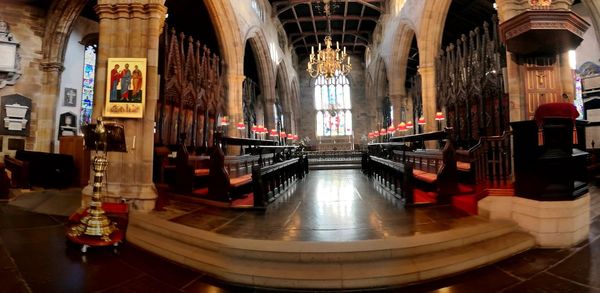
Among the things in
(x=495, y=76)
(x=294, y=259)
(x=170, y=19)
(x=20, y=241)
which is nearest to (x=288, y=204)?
(x=294, y=259)

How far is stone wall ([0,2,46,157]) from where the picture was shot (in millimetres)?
9066

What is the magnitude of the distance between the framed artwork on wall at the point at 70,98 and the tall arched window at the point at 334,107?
18.1 meters

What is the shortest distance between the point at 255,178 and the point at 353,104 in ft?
73.0

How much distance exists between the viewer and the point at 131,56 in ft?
14.9

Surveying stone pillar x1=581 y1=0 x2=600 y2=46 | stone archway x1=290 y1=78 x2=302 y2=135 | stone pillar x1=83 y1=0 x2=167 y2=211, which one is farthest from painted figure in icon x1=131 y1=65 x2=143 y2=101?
stone archway x1=290 y1=78 x2=302 y2=135

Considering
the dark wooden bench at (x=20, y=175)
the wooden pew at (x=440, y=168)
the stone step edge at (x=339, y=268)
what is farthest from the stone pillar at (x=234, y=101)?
the stone step edge at (x=339, y=268)

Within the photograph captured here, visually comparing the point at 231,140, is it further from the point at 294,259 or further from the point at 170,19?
the point at 170,19

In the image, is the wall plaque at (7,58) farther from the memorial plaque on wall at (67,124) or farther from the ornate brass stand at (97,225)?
the ornate brass stand at (97,225)

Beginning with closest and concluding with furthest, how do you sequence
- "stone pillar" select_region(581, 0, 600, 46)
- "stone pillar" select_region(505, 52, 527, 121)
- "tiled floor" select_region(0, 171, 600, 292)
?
"tiled floor" select_region(0, 171, 600, 292), "stone pillar" select_region(505, 52, 527, 121), "stone pillar" select_region(581, 0, 600, 46)

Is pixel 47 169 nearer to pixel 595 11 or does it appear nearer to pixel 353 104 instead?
pixel 595 11

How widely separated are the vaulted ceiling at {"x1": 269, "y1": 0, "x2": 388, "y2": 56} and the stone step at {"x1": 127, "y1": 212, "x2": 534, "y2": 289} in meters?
14.9

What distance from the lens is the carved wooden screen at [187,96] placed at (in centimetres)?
766

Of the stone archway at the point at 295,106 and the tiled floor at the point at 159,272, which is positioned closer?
the tiled floor at the point at 159,272

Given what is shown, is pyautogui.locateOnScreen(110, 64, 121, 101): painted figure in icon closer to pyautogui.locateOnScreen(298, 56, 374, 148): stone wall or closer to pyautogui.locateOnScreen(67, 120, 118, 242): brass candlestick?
pyautogui.locateOnScreen(67, 120, 118, 242): brass candlestick
